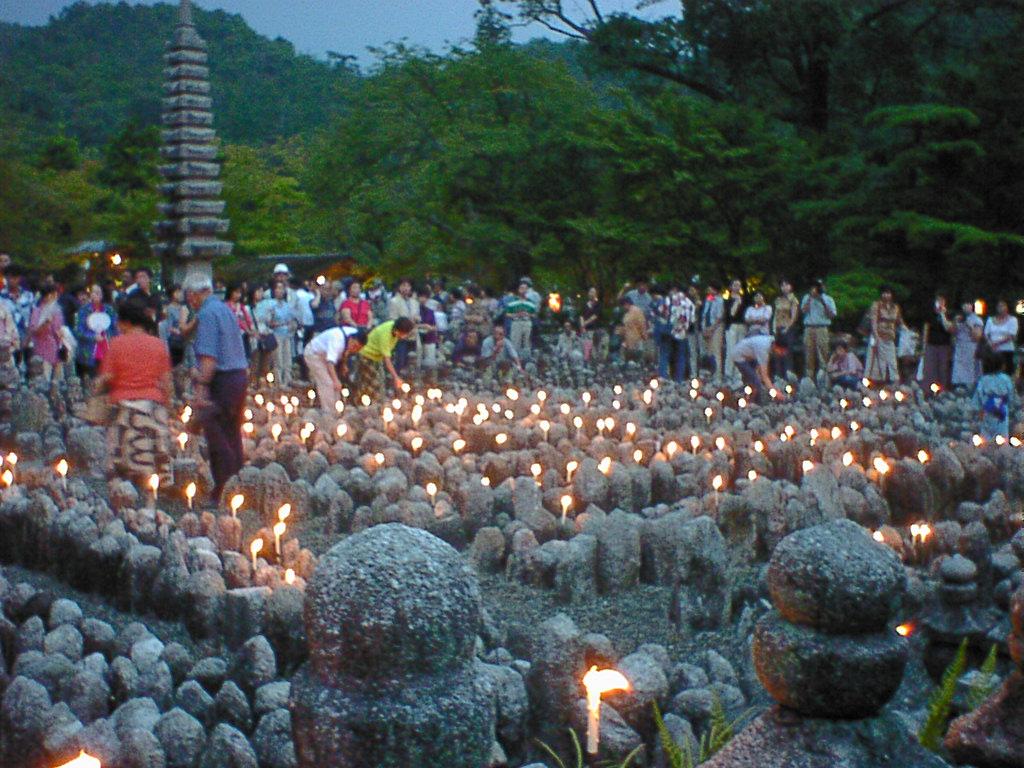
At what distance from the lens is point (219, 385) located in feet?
30.1

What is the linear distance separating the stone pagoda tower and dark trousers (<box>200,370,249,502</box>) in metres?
16.3

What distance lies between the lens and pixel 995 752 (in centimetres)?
319

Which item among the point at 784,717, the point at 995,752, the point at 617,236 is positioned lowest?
the point at 995,752

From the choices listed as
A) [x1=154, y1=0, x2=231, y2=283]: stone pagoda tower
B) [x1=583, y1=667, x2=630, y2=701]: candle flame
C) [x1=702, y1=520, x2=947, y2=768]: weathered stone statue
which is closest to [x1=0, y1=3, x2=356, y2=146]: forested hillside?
[x1=154, y1=0, x2=231, y2=283]: stone pagoda tower

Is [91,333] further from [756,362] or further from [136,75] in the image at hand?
[136,75]

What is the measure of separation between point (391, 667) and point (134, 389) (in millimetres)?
6775

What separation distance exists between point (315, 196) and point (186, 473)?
2705 centimetres

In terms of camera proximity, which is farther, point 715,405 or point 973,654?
point 715,405

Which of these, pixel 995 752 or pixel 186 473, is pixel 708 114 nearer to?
pixel 186 473

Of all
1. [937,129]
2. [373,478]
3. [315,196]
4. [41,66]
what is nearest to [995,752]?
[373,478]

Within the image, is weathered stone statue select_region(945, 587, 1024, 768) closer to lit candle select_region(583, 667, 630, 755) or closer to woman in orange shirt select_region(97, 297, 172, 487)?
lit candle select_region(583, 667, 630, 755)

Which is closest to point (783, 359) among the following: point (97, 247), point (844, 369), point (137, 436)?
point (844, 369)

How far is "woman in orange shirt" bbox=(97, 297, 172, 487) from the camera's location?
28.6ft

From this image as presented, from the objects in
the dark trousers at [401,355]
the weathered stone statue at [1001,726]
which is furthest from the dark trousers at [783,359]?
the weathered stone statue at [1001,726]
